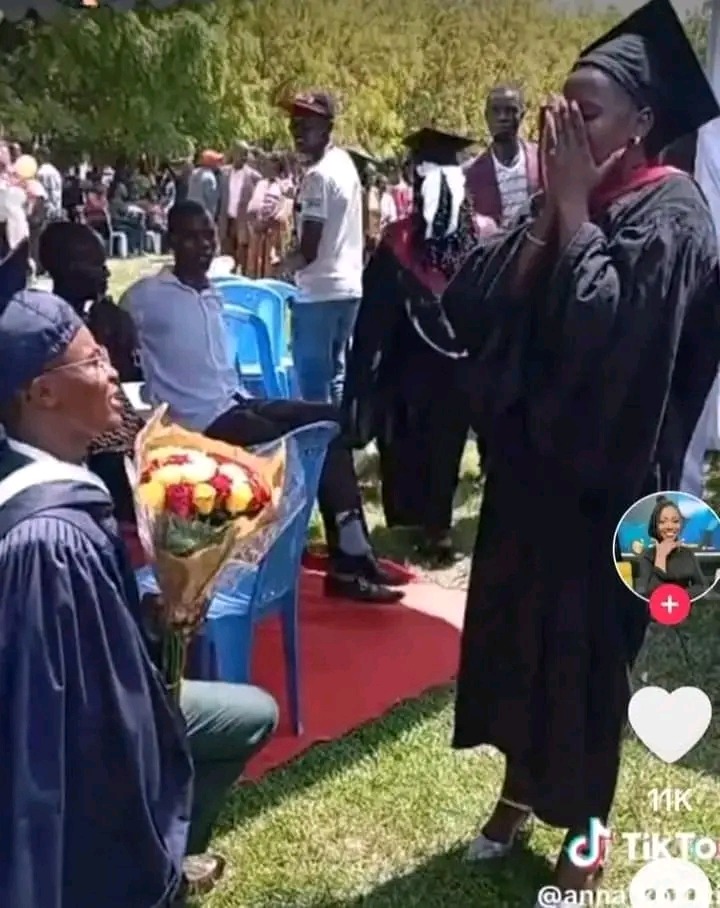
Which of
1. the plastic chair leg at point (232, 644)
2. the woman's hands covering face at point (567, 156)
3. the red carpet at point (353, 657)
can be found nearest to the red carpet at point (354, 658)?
the red carpet at point (353, 657)

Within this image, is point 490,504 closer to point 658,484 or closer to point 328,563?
point 658,484

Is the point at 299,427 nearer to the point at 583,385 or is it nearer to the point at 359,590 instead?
the point at 359,590

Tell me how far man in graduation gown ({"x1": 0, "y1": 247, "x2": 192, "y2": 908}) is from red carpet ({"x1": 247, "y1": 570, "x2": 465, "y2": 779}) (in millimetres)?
1507

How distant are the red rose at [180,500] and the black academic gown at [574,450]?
26.7 inches

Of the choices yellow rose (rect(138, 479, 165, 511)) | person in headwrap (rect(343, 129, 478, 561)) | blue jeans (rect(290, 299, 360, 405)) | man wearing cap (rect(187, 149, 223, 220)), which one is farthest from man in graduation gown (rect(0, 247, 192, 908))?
blue jeans (rect(290, 299, 360, 405))

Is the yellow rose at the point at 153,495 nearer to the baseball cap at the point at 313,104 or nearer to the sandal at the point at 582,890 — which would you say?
the sandal at the point at 582,890

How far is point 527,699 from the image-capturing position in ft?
9.57

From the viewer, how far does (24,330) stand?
223 centimetres

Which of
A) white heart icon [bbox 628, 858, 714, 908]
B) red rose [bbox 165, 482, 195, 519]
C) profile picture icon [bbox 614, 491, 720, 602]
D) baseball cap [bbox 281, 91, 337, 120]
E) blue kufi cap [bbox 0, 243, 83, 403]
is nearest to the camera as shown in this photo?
blue kufi cap [bbox 0, 243, 83, 403]

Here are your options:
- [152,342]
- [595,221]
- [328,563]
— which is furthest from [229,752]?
[328,563]

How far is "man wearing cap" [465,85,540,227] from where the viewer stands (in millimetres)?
5074

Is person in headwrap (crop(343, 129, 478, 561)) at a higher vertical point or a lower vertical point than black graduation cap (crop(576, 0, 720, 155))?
lower

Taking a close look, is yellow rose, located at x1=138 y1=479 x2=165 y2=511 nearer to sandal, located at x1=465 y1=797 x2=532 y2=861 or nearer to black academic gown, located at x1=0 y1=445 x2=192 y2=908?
black academic gown, located at x1=0 y1=445 x2=192 y2=908

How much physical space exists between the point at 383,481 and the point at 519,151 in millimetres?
1496
